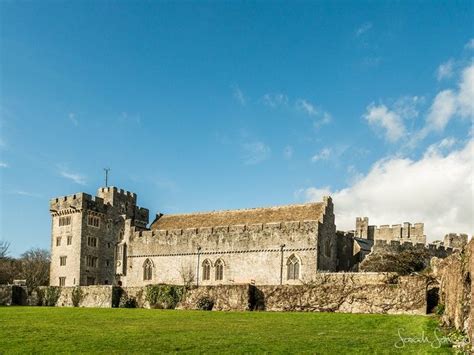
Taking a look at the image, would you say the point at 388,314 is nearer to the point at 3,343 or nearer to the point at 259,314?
the point at 259,314

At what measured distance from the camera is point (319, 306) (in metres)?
32.0

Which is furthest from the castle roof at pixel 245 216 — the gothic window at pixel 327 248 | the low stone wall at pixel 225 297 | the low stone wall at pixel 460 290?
the low stone wall at pixel 460 290

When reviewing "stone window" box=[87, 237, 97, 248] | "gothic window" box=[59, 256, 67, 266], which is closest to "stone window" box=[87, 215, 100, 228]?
"stone window" box=[87, 237, 97, 248]

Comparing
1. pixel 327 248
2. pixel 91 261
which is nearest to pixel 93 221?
pixel 91 261

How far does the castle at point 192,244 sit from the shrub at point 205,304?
15138 millimetres

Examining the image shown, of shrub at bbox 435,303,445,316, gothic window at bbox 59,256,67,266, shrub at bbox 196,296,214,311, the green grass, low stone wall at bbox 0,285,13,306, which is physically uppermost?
gothic window at bbox 59,256,67,266

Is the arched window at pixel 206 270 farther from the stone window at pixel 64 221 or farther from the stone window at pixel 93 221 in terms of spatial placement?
the stone window at pixel 64 221

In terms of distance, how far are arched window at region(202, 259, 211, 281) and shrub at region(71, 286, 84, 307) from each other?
13576 mm

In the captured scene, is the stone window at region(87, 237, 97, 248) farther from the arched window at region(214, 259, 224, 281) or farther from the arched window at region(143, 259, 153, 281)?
the arched window at region(214, 259, 224, 281)

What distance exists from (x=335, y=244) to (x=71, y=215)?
27.4 metres

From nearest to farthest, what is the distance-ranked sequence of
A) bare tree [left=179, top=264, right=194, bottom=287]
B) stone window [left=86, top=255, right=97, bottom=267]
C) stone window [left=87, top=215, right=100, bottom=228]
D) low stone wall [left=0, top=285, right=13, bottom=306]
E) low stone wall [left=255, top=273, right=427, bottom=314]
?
low stone wall [left=255, top=273, right=427, bottom=314], low stone wall [left=0, top=285, right=13, bottom=306], bare tree [left=179, top=264, right=194, bottom=287], stone window [left=86, top=255, right=97, bottom=267], stone window [left=87, top=215, right=100, bottom=228]

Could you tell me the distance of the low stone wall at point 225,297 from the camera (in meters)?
33.9

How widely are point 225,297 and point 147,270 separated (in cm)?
2550

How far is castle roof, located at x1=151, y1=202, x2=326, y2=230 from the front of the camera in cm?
5419
